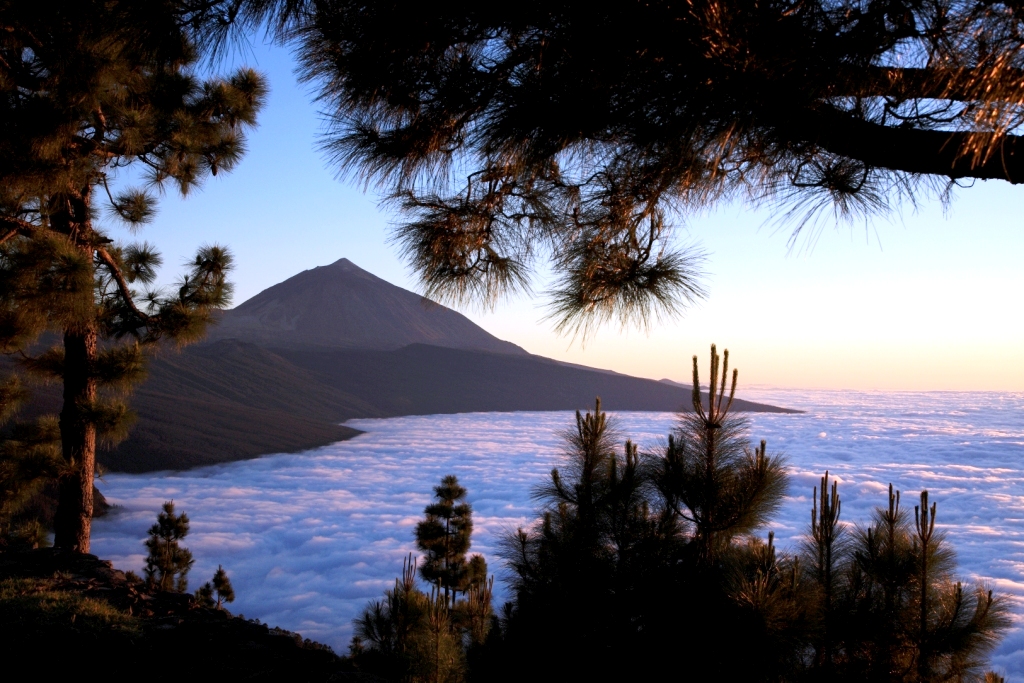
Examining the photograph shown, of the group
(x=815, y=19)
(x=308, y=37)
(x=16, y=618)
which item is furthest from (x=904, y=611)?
(x=16, y=618)

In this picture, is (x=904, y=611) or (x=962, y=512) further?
(x=962, y=512)

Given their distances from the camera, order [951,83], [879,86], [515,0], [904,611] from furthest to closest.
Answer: [904,611] < [515,0] < [879,86] < [951,83]

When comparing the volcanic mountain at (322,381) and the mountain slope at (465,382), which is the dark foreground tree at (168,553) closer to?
the volcanic mountain at (322,381)

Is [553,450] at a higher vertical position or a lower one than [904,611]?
higher

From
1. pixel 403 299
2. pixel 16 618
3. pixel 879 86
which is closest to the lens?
pixel 879 86

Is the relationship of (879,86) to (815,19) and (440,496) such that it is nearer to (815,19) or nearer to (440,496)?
(815,19)

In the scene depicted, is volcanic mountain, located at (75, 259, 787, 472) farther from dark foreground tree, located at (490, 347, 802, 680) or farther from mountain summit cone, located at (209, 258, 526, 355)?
dark foreground tree, located at (490, 347, 802, 680)
